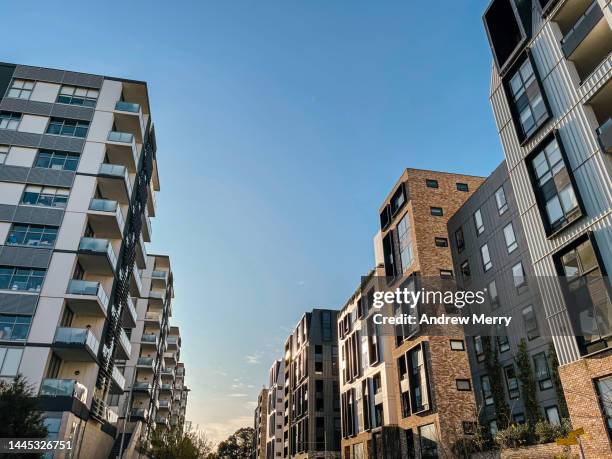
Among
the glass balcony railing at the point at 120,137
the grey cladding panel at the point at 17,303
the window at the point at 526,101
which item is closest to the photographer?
the window at the point at 526,101

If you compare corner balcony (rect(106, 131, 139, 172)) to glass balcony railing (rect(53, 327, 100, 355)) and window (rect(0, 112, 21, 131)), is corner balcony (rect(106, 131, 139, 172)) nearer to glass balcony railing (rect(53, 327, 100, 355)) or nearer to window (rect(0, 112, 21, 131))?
window (rect(0, 112, 21, 131))

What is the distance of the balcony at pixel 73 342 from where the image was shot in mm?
29234

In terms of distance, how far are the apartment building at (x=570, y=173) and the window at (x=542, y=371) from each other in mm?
4922

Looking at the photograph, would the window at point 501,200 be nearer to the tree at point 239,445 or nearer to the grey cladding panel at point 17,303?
the grey cladding panel at point 17,303

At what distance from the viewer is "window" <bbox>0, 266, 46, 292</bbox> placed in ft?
99.7

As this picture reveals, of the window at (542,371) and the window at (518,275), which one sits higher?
the window at (518,275)

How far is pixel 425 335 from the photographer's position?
1361 inches

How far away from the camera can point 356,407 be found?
4850 cm

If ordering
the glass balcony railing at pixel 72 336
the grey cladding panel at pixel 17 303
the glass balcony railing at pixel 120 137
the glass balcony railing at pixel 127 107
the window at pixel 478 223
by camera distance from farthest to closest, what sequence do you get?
the glass balcony railing at pixel 127 107
the glass balcony railing at pixel 120 137
the window at pixel 478 223
the grey cladding panel at pixel 17 303
the glass balcony railing at pixel 72 336

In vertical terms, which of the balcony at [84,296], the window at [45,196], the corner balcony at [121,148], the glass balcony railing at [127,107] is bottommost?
the balcony at [84,296]

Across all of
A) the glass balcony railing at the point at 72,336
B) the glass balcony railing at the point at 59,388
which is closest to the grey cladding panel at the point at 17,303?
the glass balcony railing at the point at 72,336

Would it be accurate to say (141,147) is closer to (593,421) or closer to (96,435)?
(96,435)

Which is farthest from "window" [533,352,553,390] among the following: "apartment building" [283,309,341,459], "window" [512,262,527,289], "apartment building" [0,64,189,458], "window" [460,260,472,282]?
"apartment building" [283,309,341,459]

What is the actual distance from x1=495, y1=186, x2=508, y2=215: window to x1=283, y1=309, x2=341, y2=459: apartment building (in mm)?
46976
